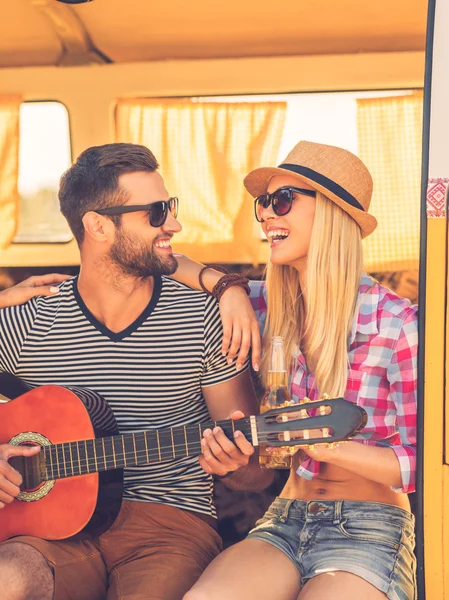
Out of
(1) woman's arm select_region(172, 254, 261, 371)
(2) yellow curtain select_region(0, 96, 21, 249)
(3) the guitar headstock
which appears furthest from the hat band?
(2) yellow curtain select_region(0, 96, 21, 249)

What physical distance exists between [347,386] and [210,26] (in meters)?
1.66

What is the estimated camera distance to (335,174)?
10.1 feet

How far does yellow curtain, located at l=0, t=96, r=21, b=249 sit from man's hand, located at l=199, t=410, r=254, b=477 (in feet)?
5.69

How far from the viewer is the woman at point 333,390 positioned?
2637 millimetres

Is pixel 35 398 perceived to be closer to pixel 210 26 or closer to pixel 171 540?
pixel 171 540

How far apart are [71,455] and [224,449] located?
0.60 metres

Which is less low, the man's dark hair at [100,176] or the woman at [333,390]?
the man's dark hair at [100,176]

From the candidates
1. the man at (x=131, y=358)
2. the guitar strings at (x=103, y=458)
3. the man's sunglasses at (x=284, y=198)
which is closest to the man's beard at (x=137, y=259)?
the man at (x=131, y=358)

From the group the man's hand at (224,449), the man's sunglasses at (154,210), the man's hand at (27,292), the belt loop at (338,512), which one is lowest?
the belt loop at (338,512)

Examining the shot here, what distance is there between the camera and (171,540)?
3018mm

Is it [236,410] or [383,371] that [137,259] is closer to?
[236,410]

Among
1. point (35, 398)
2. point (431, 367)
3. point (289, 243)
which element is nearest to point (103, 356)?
point (35, 398)

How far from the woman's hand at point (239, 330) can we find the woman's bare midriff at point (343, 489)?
0.44 m

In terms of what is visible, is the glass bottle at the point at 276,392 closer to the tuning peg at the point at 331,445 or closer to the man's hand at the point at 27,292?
the tuning peg at the point at 331,445
